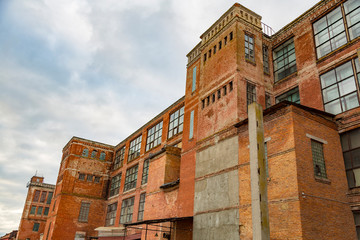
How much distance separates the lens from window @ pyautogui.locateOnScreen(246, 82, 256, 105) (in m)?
19.0

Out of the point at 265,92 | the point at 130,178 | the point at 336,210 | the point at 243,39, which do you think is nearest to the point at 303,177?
the point at 336,210

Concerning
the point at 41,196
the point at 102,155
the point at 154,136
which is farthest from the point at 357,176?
the point at 41,196

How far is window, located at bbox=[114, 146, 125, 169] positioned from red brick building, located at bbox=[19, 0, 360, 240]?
12929mm

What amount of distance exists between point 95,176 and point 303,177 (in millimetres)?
33562

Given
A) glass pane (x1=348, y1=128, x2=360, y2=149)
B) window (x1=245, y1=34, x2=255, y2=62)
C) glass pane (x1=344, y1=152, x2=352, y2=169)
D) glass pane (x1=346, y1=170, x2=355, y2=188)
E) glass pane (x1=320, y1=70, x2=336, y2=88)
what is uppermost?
window (x1=245, y1=34, x2=255, y2=62)

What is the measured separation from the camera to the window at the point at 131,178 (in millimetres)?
35444

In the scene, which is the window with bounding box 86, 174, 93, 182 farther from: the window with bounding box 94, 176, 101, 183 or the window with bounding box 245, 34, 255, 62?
the window with bounding box 245, 34, 255, 62

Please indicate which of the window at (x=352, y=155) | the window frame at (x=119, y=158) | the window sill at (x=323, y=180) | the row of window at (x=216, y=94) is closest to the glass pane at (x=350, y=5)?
the window at (x=352, y=155)

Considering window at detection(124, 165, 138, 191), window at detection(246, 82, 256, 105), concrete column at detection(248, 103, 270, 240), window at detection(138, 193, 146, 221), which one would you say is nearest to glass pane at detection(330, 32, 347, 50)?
window at detection(246, 82, 256, 105)

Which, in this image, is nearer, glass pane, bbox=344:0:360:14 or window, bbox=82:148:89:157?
glass pane, bbox=344:0:360:14

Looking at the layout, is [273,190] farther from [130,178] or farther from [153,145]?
[130,178]

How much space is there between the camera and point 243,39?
20531 millimetres

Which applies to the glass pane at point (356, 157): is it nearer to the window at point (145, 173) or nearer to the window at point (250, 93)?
the window at point (250, 93)

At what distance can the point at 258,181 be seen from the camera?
7.34 m
